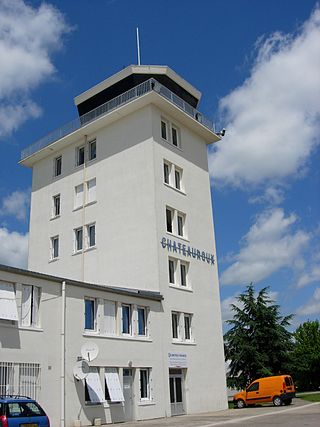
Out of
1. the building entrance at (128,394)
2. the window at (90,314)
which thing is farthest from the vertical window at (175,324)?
the window at (90,314)

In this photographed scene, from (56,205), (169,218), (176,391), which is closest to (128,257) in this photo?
(169,218)

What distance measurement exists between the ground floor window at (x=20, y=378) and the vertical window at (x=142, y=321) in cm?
747

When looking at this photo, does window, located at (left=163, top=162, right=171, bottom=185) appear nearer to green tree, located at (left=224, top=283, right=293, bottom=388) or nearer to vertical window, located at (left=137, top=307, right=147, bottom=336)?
vertical window, located at (left=137, top=307, right=147, bottom=336)

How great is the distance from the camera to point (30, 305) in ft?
71.8

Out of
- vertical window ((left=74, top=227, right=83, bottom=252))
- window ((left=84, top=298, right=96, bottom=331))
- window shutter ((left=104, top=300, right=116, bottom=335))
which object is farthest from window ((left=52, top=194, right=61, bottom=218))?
window ((left=84, top=298, right=96, bottom=331))

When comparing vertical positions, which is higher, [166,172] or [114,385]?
[166,172]

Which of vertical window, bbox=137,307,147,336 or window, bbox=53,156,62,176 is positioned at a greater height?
window, bbox=53,156,62,176

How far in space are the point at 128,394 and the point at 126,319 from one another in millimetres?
3728

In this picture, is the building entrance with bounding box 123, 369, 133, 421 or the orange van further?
the orange van

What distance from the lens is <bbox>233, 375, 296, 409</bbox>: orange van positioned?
3356 centimetres

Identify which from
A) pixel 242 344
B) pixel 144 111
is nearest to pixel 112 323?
pixel 144 111

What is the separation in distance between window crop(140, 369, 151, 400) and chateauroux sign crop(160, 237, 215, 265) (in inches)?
292

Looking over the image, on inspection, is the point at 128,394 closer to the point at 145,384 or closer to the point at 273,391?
the point at 145,384

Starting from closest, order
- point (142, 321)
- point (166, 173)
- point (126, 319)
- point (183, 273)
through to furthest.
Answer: point (126, 319) → point (142, 321) → point (183, 273) → point (166, 173)
